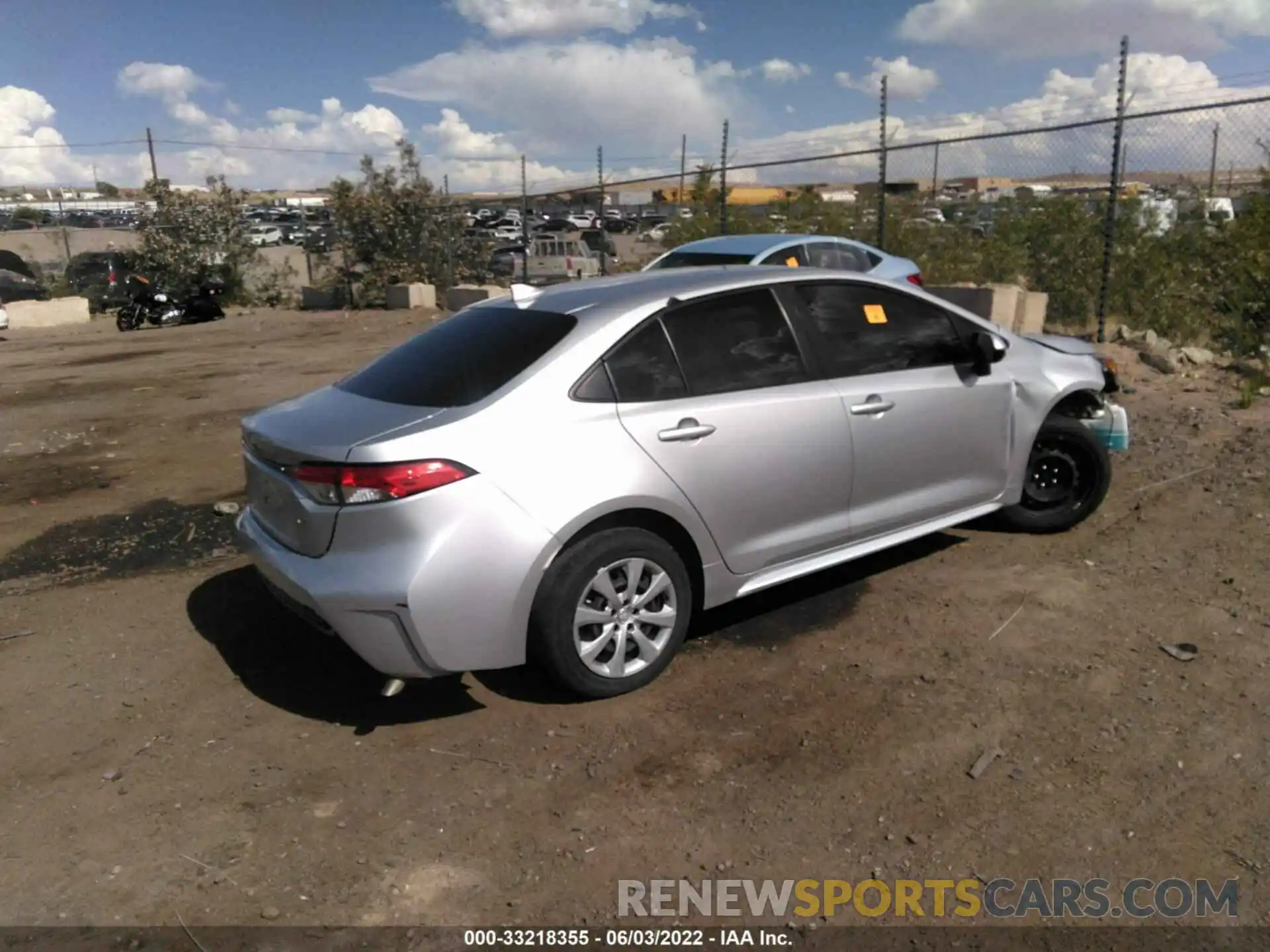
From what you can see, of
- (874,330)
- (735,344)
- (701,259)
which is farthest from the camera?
(701,259)

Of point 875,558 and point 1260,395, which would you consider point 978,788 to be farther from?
point 1260,395

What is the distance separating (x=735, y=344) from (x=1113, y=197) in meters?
7.75

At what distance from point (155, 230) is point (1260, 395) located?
22519mm

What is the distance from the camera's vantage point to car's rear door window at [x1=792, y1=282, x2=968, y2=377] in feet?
14.8

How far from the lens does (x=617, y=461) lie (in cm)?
371

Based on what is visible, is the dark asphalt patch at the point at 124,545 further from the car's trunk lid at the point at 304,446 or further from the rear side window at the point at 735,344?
the rear side window at the point at 735,344

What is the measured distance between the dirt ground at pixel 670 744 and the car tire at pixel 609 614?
0.51 ft

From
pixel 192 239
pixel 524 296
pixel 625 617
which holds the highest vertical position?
pixel 192 239

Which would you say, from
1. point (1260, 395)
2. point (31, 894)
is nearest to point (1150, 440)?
point (1260, 395)

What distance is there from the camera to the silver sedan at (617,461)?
136 inches

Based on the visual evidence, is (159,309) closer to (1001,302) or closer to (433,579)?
(1001,302)

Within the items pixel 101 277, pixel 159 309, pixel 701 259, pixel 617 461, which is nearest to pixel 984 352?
pixel 617 461

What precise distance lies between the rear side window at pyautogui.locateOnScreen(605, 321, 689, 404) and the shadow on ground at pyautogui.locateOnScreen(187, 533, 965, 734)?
1182 mm

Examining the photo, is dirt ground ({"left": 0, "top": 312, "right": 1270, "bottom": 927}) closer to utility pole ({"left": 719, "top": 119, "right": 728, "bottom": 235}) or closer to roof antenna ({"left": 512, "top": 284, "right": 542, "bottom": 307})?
roof antenna ({"left": 512, "top": 284, "right": 542, "bottom": 307})
